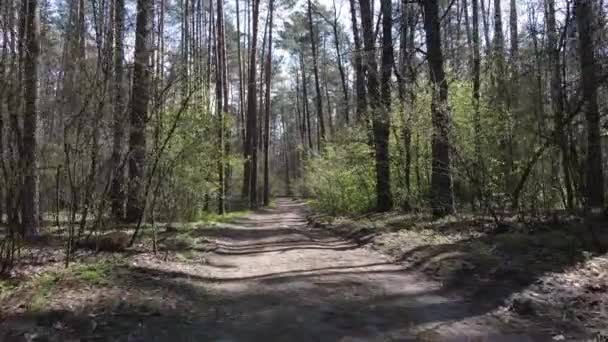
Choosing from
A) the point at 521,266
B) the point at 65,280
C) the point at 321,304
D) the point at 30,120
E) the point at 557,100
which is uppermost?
the point at 557,100

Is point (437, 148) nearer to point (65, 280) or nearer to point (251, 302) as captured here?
point (251, 302)

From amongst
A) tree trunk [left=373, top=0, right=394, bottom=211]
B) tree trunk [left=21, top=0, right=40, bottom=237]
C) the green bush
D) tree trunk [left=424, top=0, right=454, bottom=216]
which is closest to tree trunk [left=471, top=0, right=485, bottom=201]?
tree trunk [left=424, top=0, right=454, bottom=216]

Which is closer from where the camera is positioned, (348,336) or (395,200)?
(348,336)

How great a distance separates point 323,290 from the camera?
6.40 m

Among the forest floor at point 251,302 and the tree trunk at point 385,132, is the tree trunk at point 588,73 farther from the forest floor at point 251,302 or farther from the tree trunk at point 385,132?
the tree trunk at point 385,132

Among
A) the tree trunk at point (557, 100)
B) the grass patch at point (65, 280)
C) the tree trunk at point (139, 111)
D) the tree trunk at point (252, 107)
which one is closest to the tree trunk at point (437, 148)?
the tree trunk at point (557, 100)

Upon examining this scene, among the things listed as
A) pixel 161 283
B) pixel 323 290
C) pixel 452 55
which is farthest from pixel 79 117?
pixel 452 55

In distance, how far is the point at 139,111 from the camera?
444 inches

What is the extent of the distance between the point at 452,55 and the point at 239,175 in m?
25.4

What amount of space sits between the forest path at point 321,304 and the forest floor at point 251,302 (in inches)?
0.5

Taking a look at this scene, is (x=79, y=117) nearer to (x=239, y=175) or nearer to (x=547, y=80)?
(x=547, y=80)

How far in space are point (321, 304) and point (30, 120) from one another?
5.29 metres

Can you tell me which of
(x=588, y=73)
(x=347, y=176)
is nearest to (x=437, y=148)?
(x=588, y=73)

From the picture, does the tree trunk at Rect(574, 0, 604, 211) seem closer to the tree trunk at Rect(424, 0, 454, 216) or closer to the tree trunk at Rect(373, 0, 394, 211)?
the tree trunk at Rect(424, 0, 454, 216)
